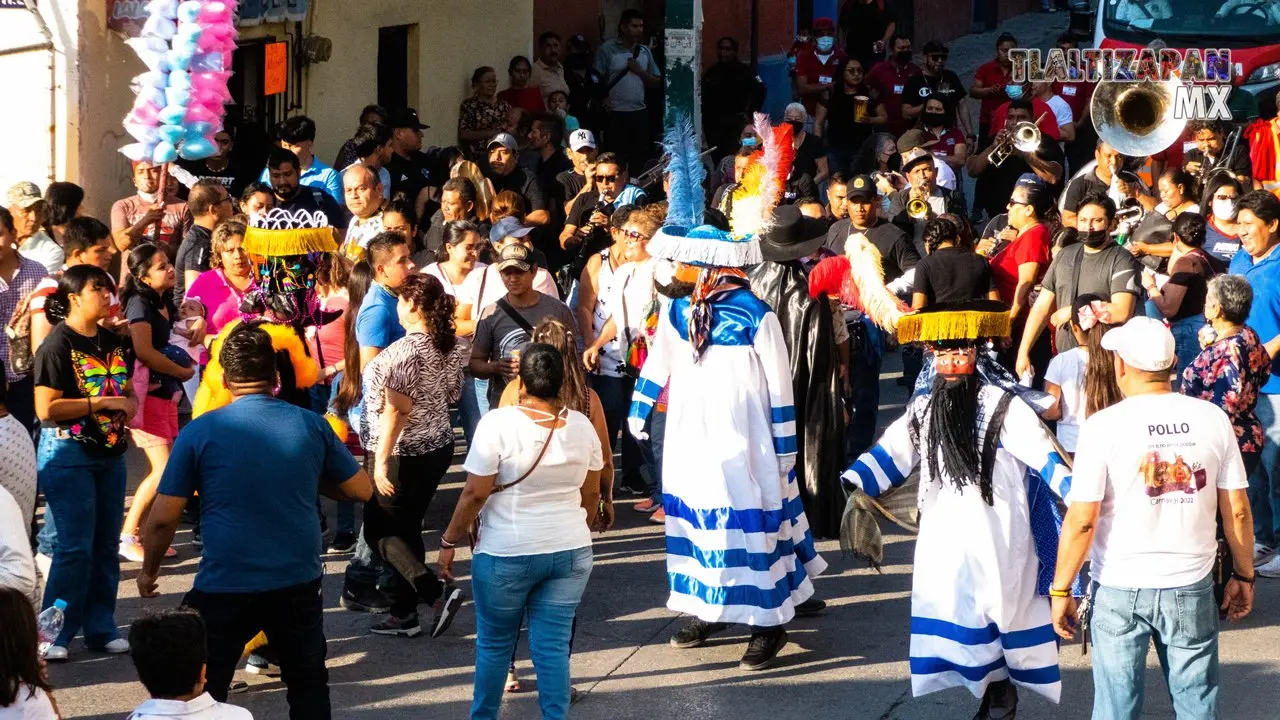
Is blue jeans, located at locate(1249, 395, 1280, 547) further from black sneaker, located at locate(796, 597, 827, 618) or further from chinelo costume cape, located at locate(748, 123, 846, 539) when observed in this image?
black sneaker, located at locate(796, 597, 827, 618)

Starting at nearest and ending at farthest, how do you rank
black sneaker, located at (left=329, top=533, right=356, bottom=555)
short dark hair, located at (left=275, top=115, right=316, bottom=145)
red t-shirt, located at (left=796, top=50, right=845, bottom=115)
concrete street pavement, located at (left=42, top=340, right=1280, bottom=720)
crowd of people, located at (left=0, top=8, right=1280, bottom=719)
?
crowd of people, located at (left=0, top=8, right=1280, bottom=719) → concrete street pavement, located at (left=42, top=340, right=1280, bottom=720) → black sneaker, located at (left=329, top=533, right=356, bottom=555) → short dark hair, located at (left=275, top=115, right=316, bottom=145) → red t-shirt, located at (left=796, top=50, right=845, bottom=115)

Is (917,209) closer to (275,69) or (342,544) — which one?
(342,544)

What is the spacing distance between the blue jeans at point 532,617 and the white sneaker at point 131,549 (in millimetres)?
3220

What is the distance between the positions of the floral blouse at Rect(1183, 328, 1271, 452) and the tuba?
552 cm

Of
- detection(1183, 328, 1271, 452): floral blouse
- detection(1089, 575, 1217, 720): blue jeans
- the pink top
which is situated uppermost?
the pink top

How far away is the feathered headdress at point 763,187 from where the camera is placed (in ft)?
25.6

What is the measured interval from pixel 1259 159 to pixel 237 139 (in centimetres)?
822

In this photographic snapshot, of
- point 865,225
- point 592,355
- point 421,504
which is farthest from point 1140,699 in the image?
point 865,225

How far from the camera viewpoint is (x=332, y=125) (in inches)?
623

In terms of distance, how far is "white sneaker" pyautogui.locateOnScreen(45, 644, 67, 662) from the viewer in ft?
23.9

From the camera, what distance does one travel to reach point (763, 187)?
782 centimetres

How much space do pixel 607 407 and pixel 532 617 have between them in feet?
12.5

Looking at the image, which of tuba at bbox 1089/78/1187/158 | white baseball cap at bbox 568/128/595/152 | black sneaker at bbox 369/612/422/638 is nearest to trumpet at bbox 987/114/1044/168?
tuba at bbox 1089/78/1187/158

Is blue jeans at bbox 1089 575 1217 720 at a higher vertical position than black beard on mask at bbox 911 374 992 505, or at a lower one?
lower
